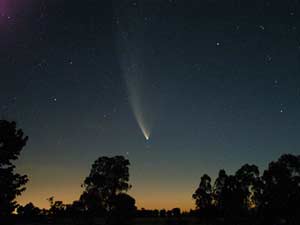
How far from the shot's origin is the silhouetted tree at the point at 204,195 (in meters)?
92.8

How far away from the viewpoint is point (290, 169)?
233 ft

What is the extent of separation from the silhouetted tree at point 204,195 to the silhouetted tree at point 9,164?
62062mm

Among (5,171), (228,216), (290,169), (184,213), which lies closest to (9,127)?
(5,171)

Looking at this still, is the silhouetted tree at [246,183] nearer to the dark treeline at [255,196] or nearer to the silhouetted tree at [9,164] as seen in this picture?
the dark treeline at [255,196]

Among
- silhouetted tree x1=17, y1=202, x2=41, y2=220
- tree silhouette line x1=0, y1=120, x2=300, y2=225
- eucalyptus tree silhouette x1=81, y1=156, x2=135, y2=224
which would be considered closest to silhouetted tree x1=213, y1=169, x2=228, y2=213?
tree silhouette line x1=0, y1=120, x2=300, y2=225

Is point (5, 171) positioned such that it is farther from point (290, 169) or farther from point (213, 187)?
point (213, 187)

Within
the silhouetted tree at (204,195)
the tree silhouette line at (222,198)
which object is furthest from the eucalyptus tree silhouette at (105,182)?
the silhouetted tree at (204,195)

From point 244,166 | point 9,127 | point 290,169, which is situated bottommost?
point 9,127

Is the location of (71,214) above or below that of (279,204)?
above

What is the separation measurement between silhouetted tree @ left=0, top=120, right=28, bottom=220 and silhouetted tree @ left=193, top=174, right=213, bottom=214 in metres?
62.1

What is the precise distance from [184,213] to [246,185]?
4152cm

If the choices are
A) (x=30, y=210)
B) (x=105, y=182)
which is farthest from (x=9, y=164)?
(x=30, y=210)

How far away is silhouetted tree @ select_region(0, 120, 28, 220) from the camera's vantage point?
3512 cm

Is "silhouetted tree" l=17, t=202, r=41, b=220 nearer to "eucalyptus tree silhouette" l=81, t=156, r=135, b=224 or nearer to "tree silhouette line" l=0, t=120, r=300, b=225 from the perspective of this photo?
"tree silhouette line" l=0, t=120, r=300, b=225
